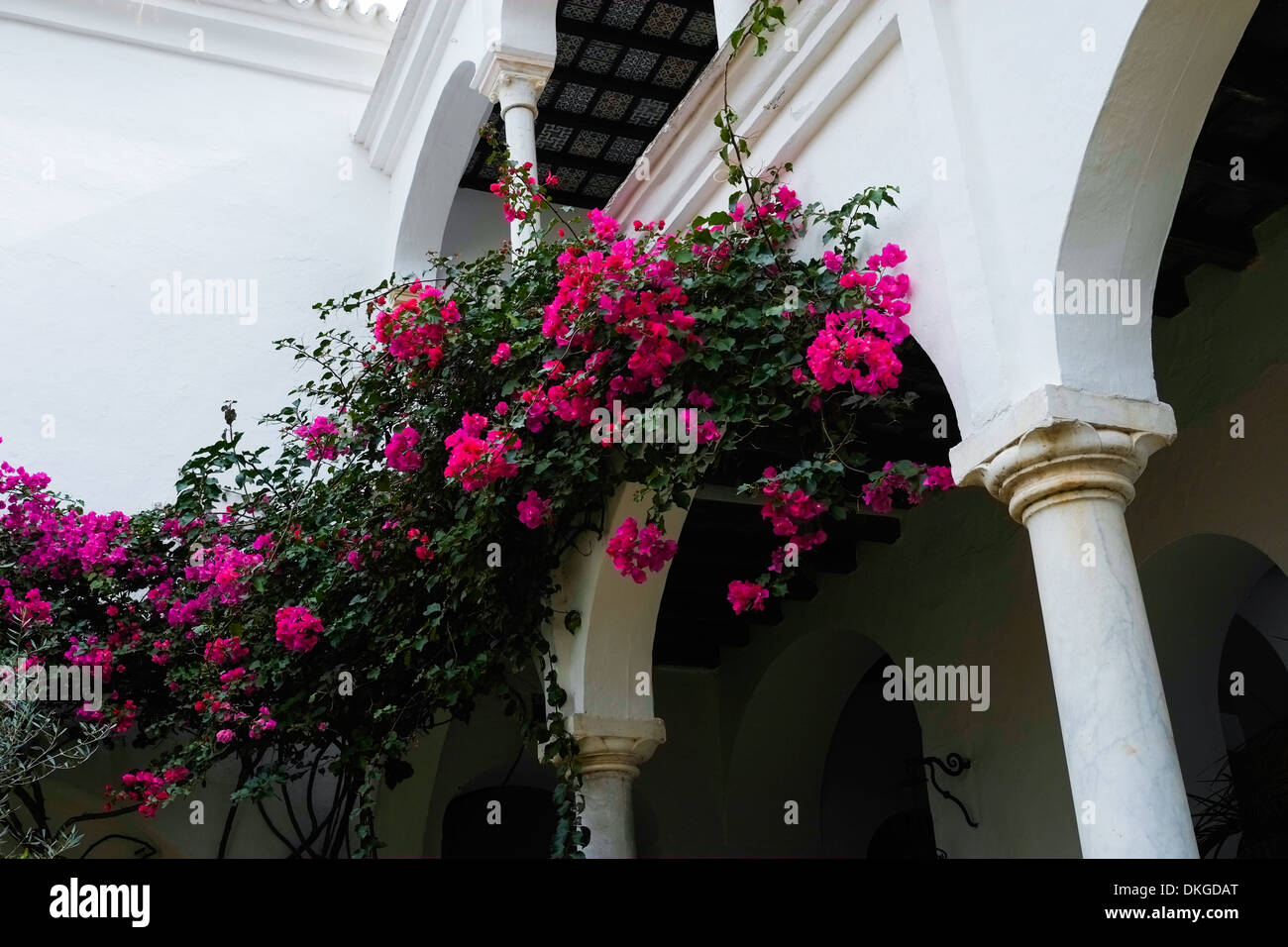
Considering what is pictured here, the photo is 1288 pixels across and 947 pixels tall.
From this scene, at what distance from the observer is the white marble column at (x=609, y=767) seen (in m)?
5.79

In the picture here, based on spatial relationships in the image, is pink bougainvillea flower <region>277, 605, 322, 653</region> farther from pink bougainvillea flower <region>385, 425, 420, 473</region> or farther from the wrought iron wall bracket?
the wrought iron wall bracket

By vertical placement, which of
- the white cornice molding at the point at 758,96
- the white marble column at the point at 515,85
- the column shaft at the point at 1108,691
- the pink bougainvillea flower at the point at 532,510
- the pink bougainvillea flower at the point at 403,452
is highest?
the white marble column at the point at 515,85

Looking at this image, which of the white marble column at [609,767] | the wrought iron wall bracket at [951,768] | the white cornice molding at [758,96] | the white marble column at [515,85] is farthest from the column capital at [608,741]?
the white marble column at [515,85]

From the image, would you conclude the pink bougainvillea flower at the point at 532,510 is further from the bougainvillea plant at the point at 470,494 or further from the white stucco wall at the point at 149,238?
the white stucco wall at the point at 149,238

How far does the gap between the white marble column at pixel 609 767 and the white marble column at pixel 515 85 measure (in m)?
2.92

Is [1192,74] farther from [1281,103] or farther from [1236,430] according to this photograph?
[1236,430]

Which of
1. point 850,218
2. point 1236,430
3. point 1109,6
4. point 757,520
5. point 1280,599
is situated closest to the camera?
point 1109,6


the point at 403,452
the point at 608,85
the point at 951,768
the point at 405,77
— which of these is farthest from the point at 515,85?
the point at 951,768

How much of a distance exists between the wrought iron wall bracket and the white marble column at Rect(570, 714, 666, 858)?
2.51 metres

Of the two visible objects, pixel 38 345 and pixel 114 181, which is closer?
pixel 38 345

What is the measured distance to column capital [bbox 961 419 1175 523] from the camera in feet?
13.1
